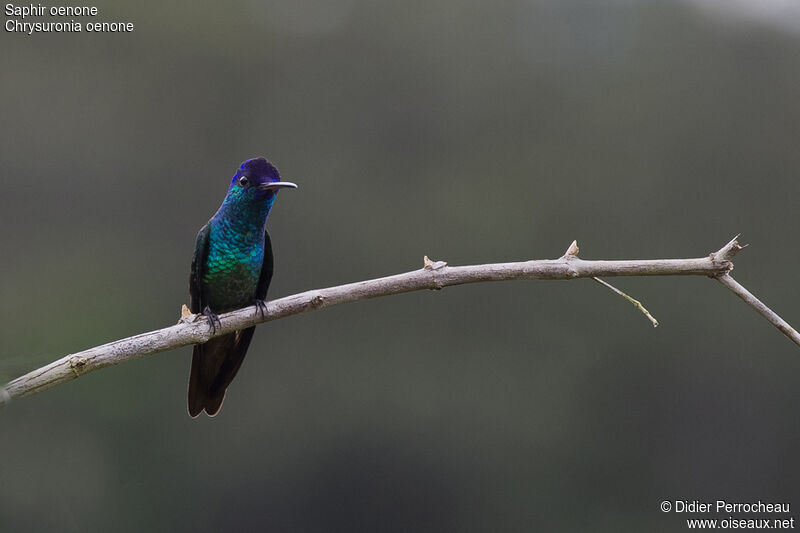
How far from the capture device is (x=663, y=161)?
4144 centimetres

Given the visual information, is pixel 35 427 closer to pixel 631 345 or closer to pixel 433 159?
pixel 433 159

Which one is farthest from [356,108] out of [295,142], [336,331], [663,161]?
[663,161]

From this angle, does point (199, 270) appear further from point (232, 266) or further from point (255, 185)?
point (255, 185)

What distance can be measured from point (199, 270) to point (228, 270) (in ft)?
0.64

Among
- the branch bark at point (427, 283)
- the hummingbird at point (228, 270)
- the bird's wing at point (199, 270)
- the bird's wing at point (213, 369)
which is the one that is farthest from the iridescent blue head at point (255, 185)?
the branch bark at point (427, 283)

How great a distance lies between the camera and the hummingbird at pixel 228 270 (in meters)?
4.89

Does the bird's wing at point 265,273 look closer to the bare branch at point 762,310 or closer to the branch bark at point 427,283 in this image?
the branch bark at point 427,283

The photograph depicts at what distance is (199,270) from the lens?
16.8ft

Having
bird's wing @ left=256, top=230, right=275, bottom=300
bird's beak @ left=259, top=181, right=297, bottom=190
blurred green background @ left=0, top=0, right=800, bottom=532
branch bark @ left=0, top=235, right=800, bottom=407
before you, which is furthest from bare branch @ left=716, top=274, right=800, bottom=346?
blurred green background @ left=0, top=0, right=800, bottom=532

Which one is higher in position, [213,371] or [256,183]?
[256,183]

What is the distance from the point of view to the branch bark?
330 centimetres

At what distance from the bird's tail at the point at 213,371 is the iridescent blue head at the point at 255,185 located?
0.66m

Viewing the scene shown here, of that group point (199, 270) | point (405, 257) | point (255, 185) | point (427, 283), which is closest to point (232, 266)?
point (199, 270)

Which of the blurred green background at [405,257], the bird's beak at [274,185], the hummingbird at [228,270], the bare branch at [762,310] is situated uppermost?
the blurred green background at [405,257]
